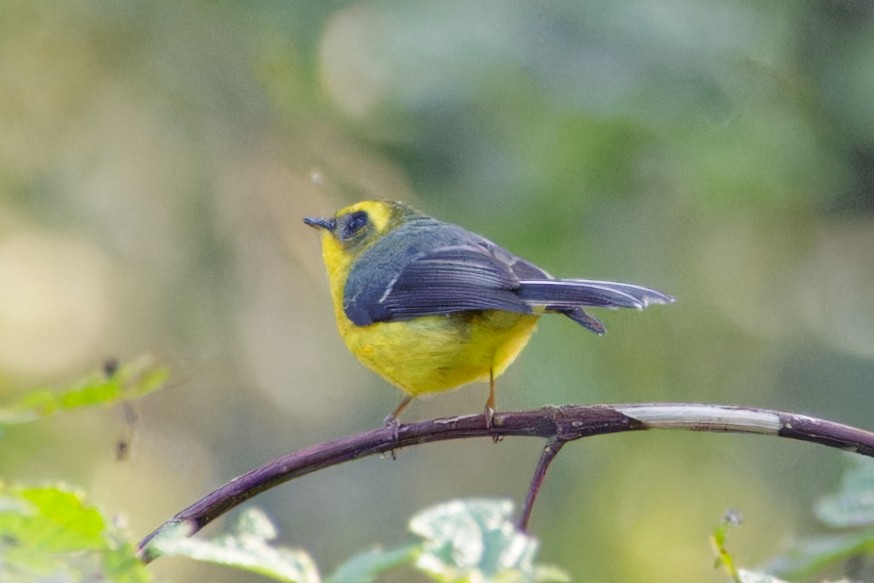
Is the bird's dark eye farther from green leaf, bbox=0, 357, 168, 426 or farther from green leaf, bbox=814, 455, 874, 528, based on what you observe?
green leaf, bbox=0, 357, 168, 426

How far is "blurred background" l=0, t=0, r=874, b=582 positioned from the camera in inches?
169

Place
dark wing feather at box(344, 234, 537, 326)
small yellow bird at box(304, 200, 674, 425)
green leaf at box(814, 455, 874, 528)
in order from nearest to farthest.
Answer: green leaf at box(814, 455, 874, 528), small yellow bird at box(304, 200, 674, 425), dark wing feather at box(344, 234, 537, 326)

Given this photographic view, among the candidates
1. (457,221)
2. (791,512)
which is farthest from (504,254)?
(791,512)

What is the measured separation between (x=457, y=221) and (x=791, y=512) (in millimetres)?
2891

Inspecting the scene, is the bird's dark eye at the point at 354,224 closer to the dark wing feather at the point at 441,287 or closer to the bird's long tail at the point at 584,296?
the dark wing feather at the point at 441,287

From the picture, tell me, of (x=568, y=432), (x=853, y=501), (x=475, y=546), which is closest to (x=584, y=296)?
(x=568, y=432)

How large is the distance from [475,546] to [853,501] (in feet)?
3.61

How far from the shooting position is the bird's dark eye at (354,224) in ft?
14.6

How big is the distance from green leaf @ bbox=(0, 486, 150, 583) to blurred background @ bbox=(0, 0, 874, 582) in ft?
10.2

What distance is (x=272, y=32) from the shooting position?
4922 mm

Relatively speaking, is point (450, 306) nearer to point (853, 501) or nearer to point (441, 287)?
point (441, 287)

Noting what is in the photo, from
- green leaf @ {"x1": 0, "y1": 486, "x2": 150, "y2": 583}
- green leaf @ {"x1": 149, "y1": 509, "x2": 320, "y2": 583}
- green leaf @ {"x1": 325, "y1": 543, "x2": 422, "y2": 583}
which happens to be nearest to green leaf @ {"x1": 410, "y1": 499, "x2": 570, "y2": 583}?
green leaf @ {"x1": 325, "y1": 543, "x2": 422, "y2": 583}

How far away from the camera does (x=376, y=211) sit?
4461mm

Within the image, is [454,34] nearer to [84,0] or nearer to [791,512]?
[84,0]
